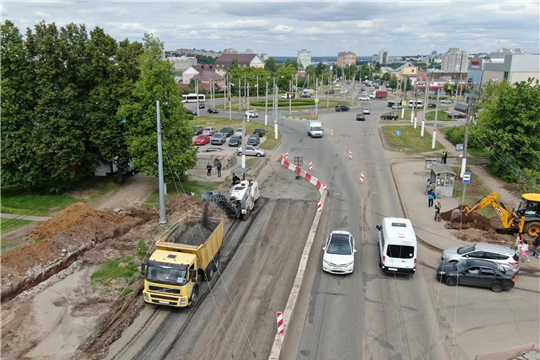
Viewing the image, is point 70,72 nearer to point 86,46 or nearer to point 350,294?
point 86,46

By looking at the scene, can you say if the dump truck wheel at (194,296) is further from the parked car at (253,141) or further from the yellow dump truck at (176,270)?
the parked car at (253,141)

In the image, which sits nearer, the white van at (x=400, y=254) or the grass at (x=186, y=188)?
the white van at (x=400, y=254)

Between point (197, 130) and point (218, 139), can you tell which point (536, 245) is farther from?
point (218, 139)

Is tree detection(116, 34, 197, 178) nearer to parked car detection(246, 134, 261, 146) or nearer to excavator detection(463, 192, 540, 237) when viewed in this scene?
parked car detection(246, 134, 261, 146)

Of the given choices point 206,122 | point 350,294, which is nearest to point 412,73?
point 206,122

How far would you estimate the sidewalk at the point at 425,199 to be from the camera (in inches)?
942

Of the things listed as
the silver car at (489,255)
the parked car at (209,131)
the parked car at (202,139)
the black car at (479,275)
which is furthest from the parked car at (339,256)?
→ the parked car at (209,131)

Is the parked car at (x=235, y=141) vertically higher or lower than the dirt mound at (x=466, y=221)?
higher

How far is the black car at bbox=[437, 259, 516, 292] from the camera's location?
19.4m

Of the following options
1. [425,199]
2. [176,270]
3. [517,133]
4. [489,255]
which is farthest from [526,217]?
[176,270]

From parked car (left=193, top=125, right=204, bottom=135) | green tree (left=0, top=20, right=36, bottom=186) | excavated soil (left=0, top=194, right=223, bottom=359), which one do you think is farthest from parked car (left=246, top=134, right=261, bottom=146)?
green tree (left=0, top=20, right=36, bottom=186)

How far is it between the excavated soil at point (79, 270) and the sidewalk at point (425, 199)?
12794 millimetres

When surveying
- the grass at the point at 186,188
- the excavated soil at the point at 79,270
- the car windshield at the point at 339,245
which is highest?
the car windshield at the point at 339,245

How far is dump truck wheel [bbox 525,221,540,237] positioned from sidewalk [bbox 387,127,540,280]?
2.86 metres
